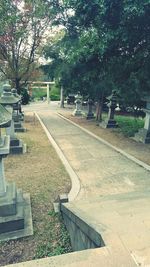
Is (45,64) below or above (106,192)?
above

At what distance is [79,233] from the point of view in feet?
13.6

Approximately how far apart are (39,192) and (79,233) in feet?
8.80

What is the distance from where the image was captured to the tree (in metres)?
15.8

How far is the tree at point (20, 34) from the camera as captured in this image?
15.8 m

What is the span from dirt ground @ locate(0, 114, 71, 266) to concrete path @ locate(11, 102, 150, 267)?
647 mm

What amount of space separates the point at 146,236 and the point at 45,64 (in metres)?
17.3

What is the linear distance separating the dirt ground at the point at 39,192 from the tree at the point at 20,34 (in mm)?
9061

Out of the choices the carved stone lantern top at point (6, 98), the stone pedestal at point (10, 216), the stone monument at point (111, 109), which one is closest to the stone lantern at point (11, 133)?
the carved stone lantern top at point (6, 98)

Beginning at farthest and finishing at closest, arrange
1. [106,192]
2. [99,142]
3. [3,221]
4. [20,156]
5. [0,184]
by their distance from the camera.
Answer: [99,142], [20,156], [106,192], [0,184], [3,221]

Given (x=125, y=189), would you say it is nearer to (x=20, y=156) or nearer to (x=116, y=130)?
(x=20, y=156)

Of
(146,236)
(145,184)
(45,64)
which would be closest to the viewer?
(146,236)

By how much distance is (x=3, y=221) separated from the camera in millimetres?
4957

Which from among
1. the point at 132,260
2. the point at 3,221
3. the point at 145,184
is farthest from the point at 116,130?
the point at 132,260

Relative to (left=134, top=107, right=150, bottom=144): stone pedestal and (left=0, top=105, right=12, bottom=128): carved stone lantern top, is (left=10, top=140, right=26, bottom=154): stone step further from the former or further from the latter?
(left=134, top=107, right=150, bottom=144): stone pedestal
